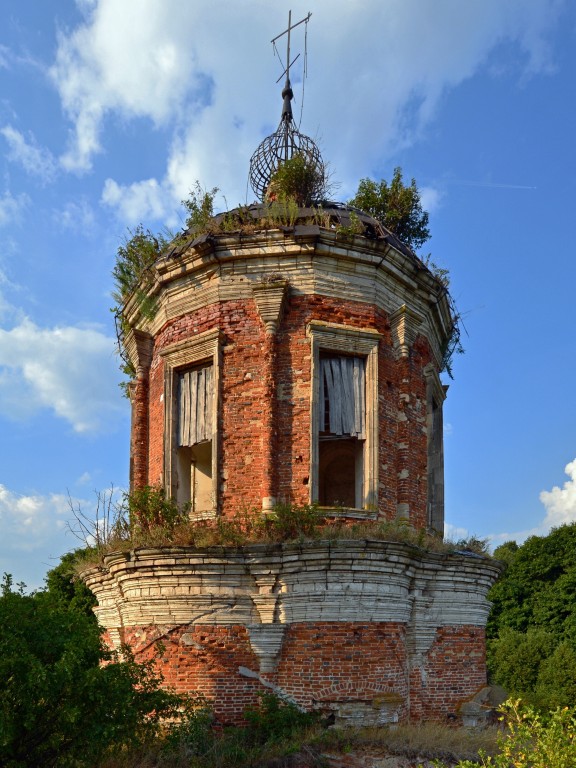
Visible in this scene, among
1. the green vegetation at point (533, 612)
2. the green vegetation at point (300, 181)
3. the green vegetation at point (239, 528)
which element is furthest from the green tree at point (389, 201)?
the green vegetation at point (533, 612)

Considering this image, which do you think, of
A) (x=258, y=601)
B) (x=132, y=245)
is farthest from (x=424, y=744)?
(x=132, y=245)

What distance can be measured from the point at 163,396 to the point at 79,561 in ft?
8.41

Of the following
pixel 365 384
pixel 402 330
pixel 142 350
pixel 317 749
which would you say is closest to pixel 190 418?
pixel 142 350

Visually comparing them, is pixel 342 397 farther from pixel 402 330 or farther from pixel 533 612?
pixel 533 612

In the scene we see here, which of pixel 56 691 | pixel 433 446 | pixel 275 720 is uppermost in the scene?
pixel 433 446

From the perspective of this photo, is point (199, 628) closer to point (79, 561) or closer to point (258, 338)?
point (79, 561)

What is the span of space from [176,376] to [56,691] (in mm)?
5167

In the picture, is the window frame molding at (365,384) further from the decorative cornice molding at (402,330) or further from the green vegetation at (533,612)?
the green vegetation at (533,612)

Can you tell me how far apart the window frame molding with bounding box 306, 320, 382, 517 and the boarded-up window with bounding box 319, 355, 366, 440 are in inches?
3.7

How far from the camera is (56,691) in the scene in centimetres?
675

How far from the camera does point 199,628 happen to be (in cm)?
924

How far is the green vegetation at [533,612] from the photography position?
21.6 meters

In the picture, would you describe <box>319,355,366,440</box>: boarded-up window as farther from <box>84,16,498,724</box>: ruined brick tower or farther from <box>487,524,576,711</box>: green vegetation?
<box>487,524,576,711</box>: green vegetation

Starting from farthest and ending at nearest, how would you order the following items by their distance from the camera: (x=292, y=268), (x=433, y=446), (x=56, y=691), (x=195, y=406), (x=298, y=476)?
(x=433, y=446) < (x=195, y=406) < (x=292, y=268) < (x=298, y=476) < (x=56, y=691)
